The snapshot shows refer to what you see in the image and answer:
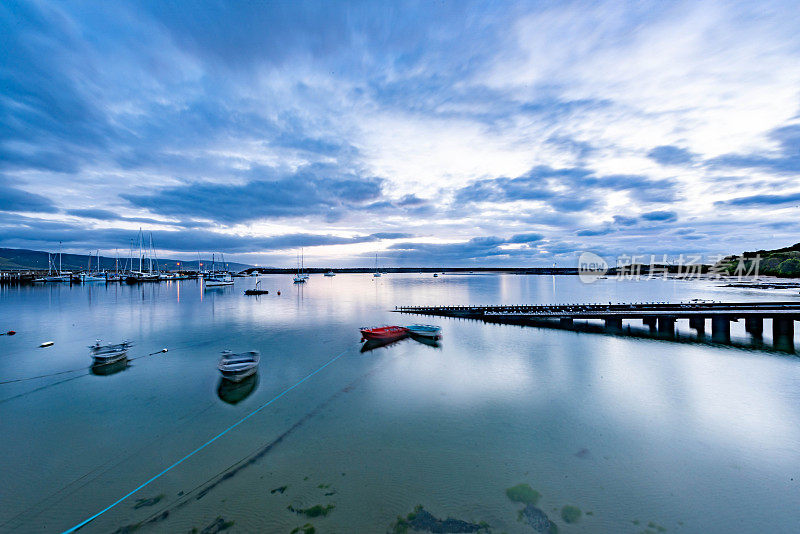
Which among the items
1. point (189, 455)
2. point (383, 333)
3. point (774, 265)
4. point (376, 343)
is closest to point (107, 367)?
point (189, 455)

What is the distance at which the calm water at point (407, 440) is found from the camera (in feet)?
26.6

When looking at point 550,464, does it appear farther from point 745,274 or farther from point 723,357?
point 745,274

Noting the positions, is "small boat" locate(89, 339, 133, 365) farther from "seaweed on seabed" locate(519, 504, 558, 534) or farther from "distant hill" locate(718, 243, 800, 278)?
"distant hill" locate(718, 243, 800, 278)

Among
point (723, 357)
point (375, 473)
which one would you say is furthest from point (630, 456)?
point (723, 357)

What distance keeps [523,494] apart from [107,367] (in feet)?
81.1

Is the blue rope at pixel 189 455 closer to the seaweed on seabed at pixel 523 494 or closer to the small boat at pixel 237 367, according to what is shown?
the small boat at pixel 237 367

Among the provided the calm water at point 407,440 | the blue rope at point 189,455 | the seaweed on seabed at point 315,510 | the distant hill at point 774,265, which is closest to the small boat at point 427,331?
the calm water at point 407,440

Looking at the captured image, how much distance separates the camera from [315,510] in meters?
7.95

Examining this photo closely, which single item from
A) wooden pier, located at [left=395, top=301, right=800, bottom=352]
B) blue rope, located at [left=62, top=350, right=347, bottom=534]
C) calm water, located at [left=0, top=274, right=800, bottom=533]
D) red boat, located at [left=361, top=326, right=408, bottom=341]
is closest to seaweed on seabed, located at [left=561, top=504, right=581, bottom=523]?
calm water, located at [left=0, top=274, right=800, bottom=533]

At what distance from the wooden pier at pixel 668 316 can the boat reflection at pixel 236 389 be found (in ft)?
90.6

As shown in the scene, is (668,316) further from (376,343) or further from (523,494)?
(523,494)

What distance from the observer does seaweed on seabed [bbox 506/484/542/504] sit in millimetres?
8492

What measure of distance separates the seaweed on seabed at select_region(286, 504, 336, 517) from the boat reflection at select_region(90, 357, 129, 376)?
18.3m

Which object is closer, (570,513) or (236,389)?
(570,513)
